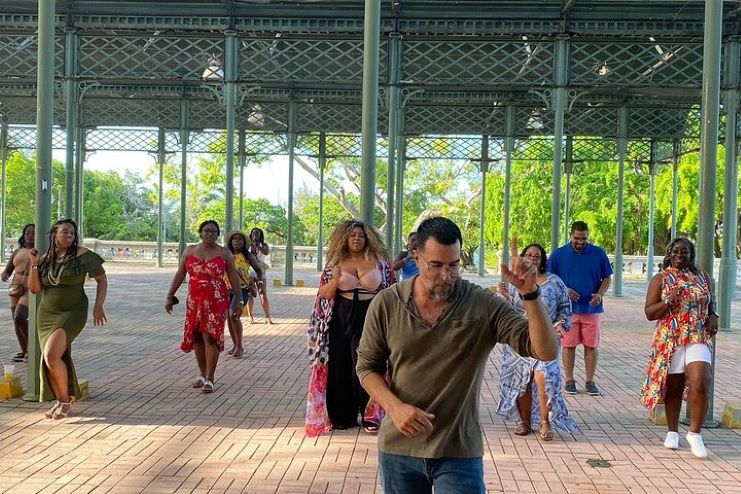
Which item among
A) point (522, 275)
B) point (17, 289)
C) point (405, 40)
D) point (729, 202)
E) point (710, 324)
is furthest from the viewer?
point (405, 40)

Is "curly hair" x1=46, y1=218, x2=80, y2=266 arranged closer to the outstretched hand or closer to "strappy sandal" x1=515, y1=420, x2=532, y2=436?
"strappy sandal" x1=515, y1=420, x2=532, y2=436

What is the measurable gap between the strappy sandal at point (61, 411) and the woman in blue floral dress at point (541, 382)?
3493 millimetres

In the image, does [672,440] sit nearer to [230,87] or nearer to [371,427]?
[371,427]

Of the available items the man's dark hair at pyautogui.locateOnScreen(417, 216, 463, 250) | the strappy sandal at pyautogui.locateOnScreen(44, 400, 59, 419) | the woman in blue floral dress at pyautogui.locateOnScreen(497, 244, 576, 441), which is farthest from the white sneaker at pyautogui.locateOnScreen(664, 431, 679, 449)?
the strappy sandal at pyautogui.locateOnScreen(44, 400, 59, 419)

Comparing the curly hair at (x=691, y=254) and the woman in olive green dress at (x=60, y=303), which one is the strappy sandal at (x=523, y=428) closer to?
the curly hair at (x=691, y=254)

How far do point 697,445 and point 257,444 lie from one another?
3172 mm

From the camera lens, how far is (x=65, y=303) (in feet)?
22.3

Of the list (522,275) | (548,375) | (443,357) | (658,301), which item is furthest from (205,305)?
(522,275)

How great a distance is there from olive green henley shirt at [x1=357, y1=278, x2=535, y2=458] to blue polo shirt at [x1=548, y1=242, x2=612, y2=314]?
5.62 m

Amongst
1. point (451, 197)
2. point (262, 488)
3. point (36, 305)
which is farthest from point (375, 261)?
point (451, 197)

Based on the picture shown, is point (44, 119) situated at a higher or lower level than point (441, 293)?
higher

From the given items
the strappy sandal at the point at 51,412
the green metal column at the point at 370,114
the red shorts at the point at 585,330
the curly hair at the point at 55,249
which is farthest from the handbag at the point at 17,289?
the red shorts at the point at 585,330

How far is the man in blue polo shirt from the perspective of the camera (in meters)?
8.34

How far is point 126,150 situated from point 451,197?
27.0 m
